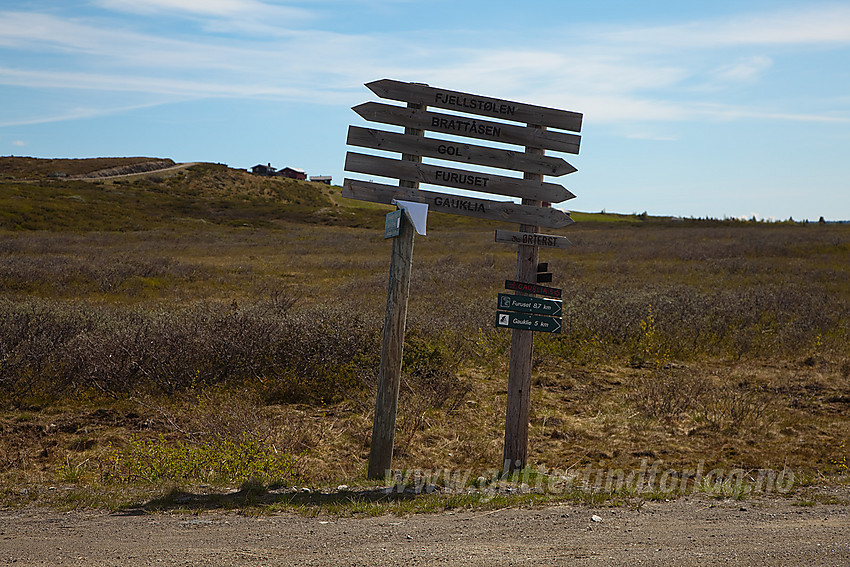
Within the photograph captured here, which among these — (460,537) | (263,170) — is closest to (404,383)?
(460,537)

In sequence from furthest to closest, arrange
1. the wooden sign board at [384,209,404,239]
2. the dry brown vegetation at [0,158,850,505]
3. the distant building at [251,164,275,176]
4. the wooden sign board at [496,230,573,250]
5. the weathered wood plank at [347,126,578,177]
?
the distant building at [251,164,275,176], the dry brown vegetation at [0,158,850,505], the wooden sign board at [496,230,573,250], the weathered wood plank at [347,126,578,177], the wooden sign board at [384,209,404,239]

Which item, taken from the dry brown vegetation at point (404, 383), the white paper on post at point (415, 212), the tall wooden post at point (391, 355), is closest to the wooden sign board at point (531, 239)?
the white paper on post at point (415, 212)

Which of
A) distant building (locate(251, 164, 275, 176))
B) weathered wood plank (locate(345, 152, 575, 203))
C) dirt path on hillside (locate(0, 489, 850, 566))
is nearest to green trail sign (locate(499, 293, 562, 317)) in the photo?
weathered wood plank (locate(345, 152, 575, 203))

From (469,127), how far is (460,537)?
142 inches

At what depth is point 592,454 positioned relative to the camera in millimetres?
7109

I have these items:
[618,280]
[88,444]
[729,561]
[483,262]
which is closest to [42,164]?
[483,262]

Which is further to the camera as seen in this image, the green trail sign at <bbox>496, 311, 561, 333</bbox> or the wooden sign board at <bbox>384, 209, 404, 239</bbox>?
the green trail sign at <bbox>496, 311, 561, 333</bbox>

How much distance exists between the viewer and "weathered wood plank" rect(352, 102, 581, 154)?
6.03m

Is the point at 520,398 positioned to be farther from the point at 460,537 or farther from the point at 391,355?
the point at 460,537

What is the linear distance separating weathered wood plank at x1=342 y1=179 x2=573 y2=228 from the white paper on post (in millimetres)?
150

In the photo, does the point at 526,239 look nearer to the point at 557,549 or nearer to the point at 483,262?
the point at 557,549

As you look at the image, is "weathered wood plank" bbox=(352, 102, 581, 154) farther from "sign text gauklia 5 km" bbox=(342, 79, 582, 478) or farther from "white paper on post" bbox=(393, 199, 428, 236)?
"white paper on post" bbox=(393, 199, 428, 236)

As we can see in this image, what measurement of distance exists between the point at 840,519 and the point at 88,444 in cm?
714

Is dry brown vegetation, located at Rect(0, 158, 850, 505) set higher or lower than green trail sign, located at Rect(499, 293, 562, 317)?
lower
